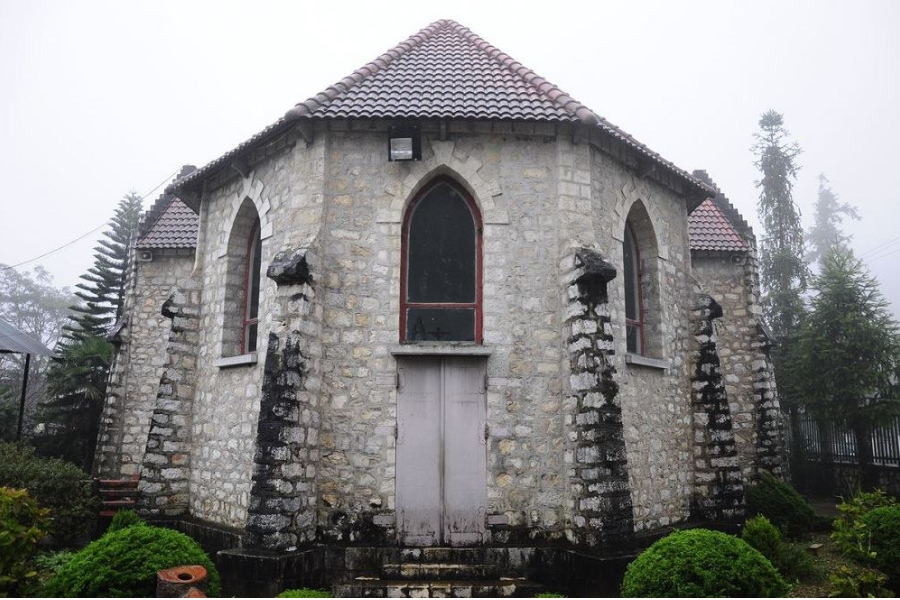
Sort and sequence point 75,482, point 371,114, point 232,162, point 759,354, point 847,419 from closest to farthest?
point 371,114 < point 232,162 < point 75,482 < point 759,354 < point 847,419

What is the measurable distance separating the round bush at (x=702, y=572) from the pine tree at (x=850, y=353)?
13.9m

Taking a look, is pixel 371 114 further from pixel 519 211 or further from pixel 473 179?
pixel 519 211

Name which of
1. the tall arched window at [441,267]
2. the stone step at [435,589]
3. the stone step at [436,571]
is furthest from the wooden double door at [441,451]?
the stone step at [435,589]

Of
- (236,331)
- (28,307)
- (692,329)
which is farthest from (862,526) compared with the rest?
(28,307)

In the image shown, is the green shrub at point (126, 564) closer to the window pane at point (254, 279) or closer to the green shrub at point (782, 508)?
the window pane at point (254, 279)

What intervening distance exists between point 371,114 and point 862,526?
28.5 ft

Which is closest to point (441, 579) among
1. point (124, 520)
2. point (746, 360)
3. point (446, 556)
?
point (446, 556)

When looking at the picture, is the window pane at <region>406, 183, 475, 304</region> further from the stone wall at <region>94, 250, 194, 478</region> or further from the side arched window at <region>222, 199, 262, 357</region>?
the stone wall at <region>94, 250, 194, 478</region>

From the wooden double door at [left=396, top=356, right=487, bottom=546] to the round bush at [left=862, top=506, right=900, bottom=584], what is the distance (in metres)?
5.06

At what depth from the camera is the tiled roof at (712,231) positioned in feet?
56.5

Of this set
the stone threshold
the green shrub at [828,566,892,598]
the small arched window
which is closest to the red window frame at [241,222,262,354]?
the stone threshold

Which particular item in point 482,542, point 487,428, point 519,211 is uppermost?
point 519,211

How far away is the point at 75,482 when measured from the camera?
456 inches

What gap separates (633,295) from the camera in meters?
11.3
